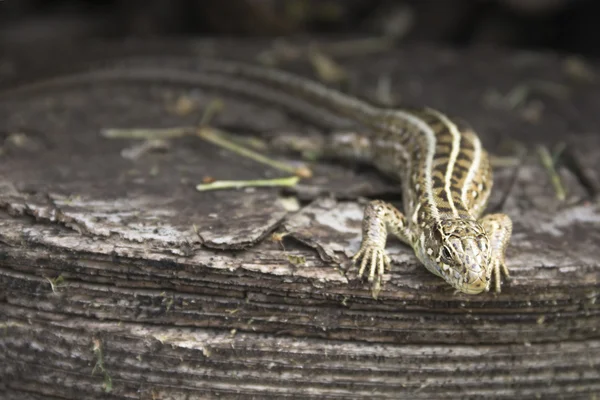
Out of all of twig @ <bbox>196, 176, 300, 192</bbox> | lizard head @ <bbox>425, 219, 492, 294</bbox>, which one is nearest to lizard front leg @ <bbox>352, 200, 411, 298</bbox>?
lizard head @ <bbox>425, 219, 492, 294</bbox>

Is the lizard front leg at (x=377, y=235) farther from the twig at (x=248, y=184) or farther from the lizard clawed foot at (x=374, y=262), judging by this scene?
the twig at (x=248, y=184)

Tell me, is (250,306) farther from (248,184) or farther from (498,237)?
(498,237)

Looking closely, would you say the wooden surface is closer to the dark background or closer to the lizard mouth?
the lizard mouth

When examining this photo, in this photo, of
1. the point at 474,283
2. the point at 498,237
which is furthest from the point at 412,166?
the point at 474,283

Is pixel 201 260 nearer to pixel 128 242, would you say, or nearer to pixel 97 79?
pixel 128 242

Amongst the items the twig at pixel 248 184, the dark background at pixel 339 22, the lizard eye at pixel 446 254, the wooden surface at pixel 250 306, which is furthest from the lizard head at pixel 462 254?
the dark background at pixel 339 22

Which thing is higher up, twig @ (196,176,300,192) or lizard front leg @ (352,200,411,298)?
twig @ (196,176,300,192)
